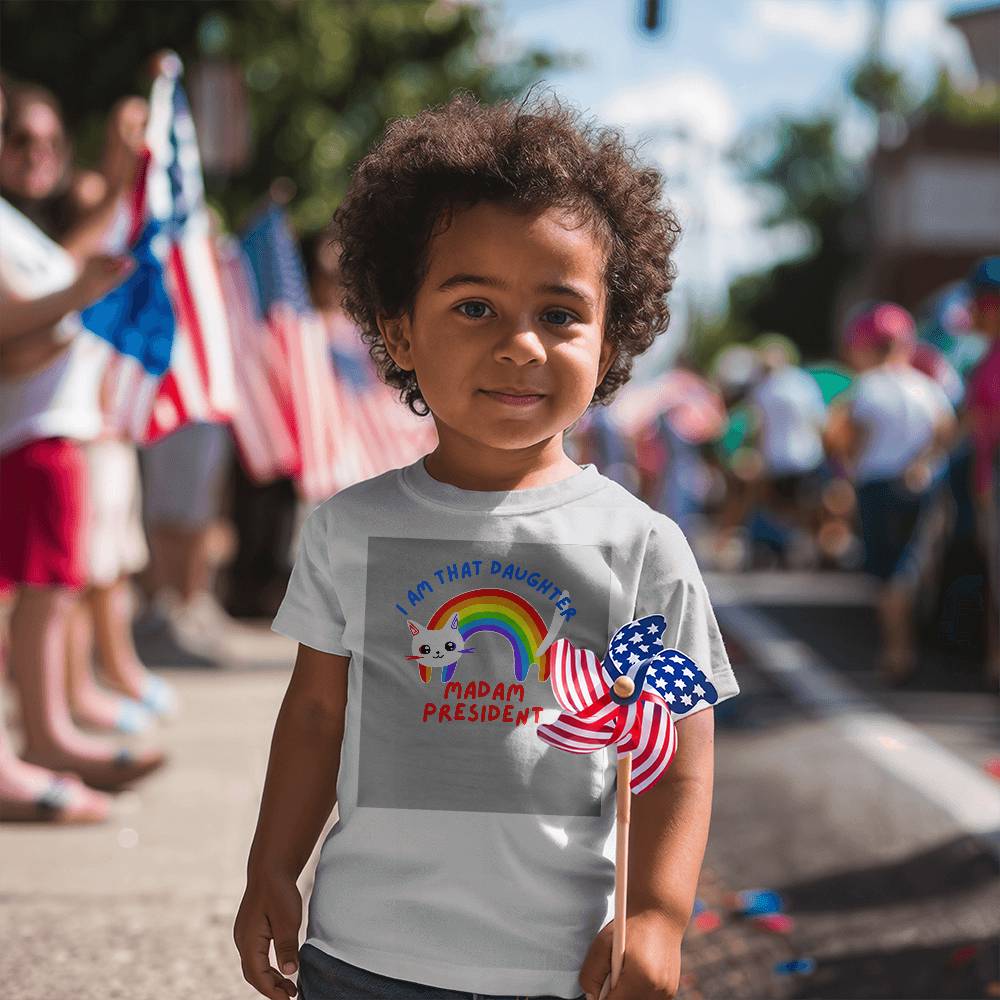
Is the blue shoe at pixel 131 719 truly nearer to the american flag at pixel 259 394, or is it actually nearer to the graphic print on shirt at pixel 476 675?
the american flag at pixel 259 394

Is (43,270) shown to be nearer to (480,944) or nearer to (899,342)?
(480,944)

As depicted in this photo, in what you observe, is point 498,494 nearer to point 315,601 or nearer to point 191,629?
point 315,601

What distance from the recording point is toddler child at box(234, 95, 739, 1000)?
186 cm

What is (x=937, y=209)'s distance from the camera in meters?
43.2

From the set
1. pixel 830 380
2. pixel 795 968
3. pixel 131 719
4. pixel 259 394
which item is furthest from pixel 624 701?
pixel 830 380

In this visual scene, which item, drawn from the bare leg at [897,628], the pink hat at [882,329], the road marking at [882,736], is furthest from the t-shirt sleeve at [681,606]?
the pink hat at [882,329]

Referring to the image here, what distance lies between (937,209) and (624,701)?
4384cm

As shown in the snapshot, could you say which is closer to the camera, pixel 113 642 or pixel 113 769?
pixel 113 769

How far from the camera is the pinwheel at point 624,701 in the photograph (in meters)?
1.79

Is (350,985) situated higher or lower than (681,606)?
lower

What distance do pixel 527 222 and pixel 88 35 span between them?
1251 centimetres

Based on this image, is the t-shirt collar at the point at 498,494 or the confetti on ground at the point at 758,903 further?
the confetti on ground at the point at 758,903

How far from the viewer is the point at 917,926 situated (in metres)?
4.09

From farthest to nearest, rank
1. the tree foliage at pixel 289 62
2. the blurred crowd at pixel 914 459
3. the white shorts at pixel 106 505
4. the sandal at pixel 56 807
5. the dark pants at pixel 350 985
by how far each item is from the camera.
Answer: the tree foliage at pixel 289 62
the blurred crowd at pixel 914 459
the white shorts at pixel 106 505
the sandal at pixel 56 807
the dark pants at pixel 350 985
